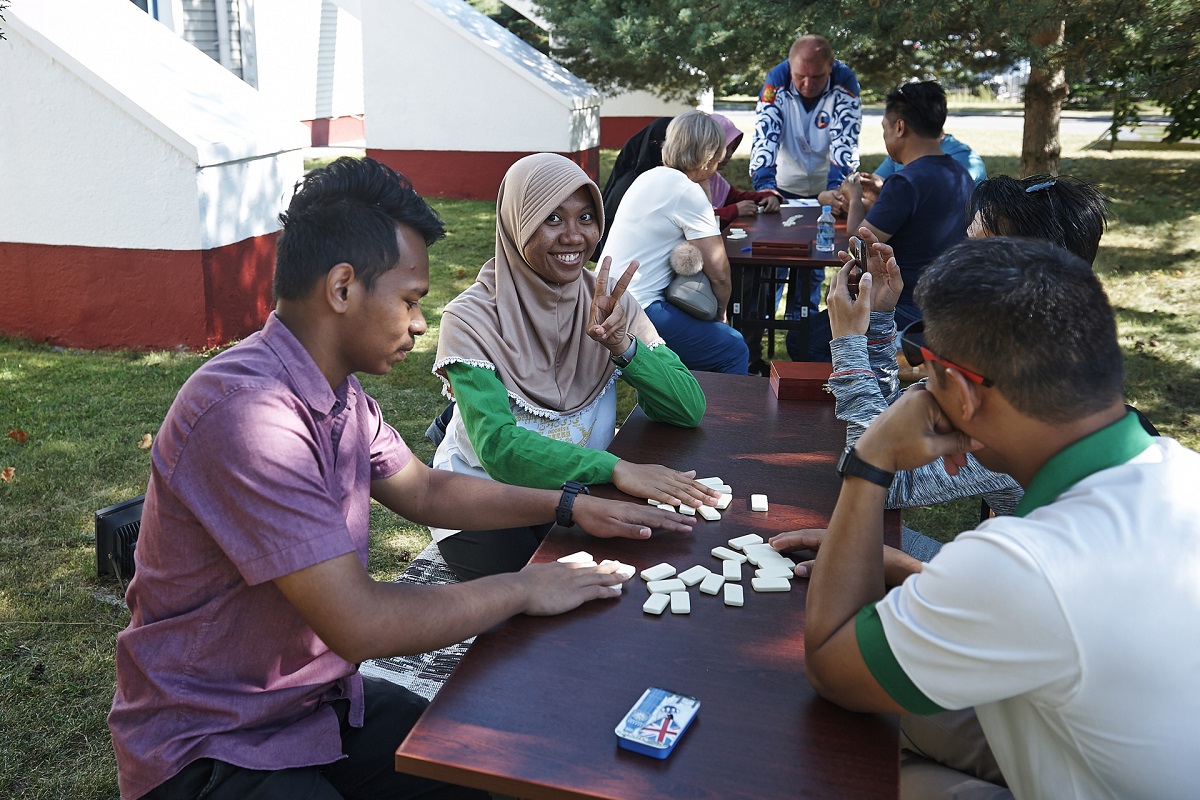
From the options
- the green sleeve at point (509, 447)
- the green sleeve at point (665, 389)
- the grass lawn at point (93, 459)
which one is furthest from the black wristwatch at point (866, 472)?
the grass lawn at point (93, 459)

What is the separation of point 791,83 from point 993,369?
19.7 ft

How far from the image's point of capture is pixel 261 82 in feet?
44.0

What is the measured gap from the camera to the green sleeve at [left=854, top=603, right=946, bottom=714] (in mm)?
1498

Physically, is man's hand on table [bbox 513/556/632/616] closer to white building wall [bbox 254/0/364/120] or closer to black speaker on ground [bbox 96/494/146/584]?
black speaker on ground [bbox 96/494/146/584]

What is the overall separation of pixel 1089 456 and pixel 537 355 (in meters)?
1.83

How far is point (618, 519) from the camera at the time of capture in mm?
2281

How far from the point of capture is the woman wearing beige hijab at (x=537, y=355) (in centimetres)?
281

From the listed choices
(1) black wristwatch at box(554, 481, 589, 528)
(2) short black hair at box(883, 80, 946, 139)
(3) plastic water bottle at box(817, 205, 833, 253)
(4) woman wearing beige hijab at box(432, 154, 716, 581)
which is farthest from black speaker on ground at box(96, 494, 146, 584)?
(2) short black hair at box(883, 80, 946, 139)

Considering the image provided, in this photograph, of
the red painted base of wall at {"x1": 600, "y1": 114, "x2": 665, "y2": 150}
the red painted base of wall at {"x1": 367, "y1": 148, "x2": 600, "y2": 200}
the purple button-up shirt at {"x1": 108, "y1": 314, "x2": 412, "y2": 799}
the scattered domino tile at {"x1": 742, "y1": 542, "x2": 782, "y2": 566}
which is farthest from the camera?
the red painted base of wall at {"x1": 600, "y1": 114, "x2": 665, "y2": 150}

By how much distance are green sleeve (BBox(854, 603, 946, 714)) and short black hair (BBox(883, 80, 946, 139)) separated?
3.93 metres

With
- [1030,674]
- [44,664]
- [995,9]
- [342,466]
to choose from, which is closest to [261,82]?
[995,9]

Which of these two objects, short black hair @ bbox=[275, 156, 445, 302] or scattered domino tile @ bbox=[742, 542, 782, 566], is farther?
scattered domino tile @ bbox=[742, 542, 782, 566]

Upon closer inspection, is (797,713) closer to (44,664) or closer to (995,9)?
(44,664)

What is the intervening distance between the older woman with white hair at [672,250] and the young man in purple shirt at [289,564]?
9.25ft
